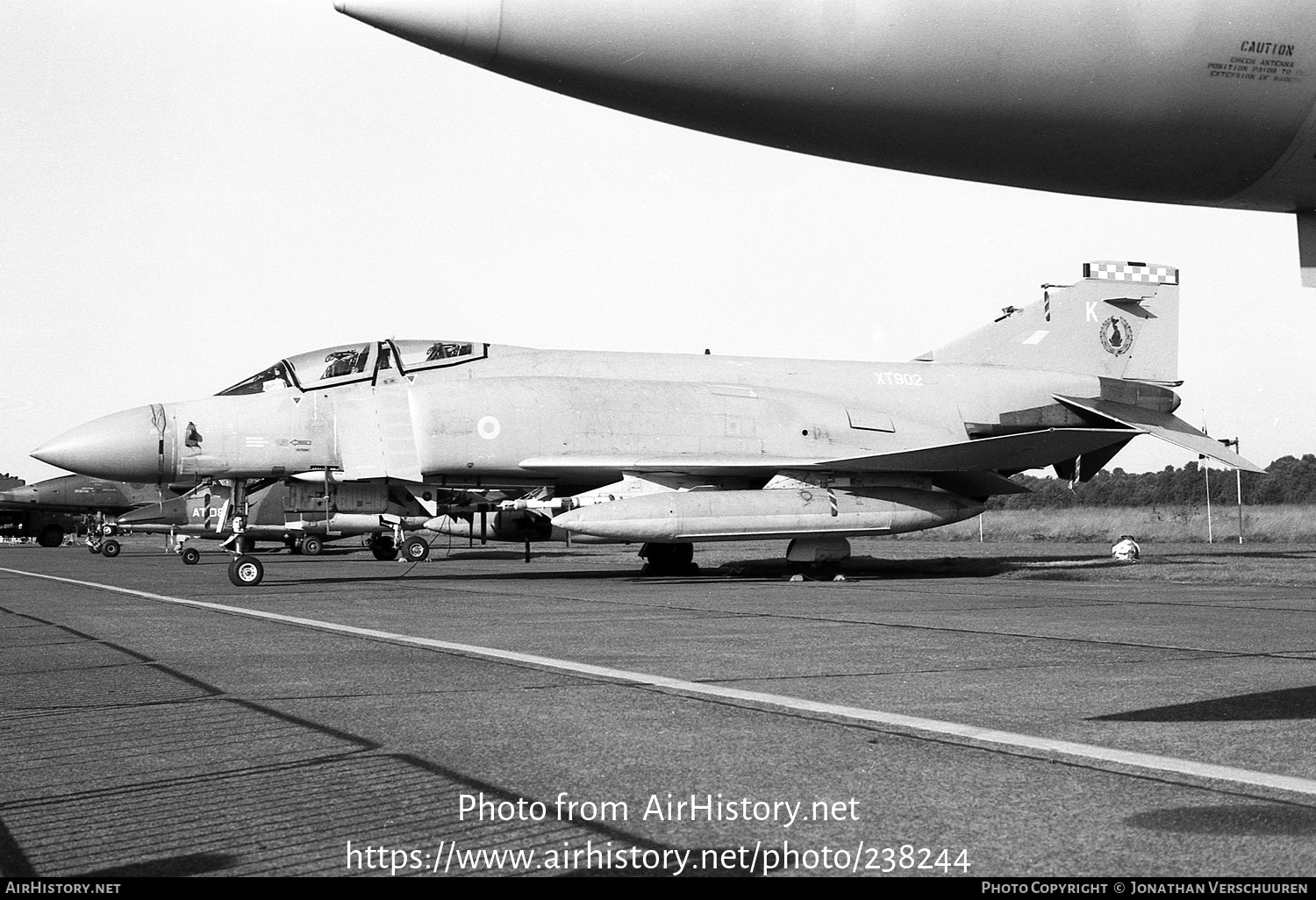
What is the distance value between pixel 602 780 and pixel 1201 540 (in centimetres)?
3065

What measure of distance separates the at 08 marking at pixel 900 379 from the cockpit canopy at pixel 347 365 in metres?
6.48

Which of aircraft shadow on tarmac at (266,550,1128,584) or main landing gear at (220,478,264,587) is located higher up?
main landing gear at (220,478,264,587)

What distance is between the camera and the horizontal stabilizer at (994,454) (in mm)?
16312

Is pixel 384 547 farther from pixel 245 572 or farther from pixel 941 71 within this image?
pixel 941 71

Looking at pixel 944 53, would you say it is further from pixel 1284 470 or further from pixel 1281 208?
pixel 1284 470

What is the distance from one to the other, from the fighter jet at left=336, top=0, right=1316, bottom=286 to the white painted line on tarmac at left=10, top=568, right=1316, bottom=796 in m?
1.87

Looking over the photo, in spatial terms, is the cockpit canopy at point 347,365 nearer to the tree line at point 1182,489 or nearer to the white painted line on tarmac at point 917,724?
the white painted line on tarmac at point 917,724

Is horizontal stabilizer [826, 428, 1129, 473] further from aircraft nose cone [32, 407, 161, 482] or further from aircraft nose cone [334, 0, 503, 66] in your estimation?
aircraft nose cone [334, 0, 503, 66]

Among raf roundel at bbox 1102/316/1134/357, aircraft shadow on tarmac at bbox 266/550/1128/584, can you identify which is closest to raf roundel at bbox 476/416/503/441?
aircraft shadow on tarmac at bbox 266/550/1128/584

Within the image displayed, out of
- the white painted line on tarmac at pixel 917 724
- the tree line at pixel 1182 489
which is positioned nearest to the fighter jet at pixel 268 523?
the white painted line on tarmac at pixel 917 724

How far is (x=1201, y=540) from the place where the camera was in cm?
3089

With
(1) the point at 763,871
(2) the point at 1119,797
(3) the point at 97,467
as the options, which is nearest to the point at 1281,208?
(2) the point at 1119,797

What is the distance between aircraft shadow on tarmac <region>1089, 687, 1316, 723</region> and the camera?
482 cm
